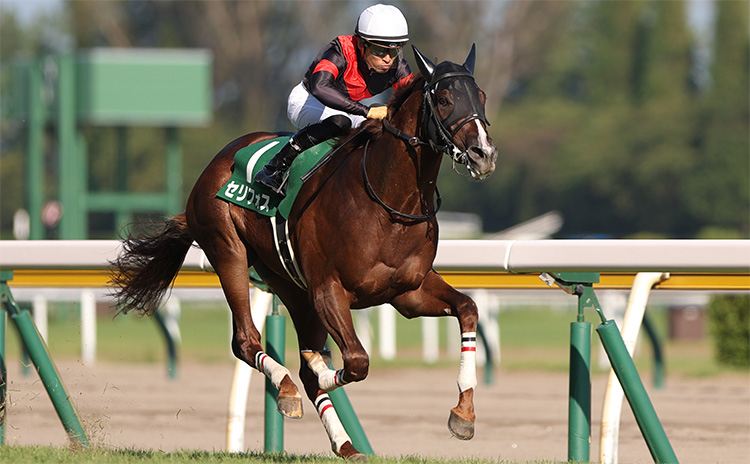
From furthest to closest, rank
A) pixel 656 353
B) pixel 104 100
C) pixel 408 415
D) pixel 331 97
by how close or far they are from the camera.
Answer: pixel 104 100, pixel 656 353, pixel 408 415, pixel 331 97

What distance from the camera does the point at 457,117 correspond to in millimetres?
3906

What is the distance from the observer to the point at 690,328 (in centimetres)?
1678

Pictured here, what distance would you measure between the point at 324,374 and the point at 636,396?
3.66 feet

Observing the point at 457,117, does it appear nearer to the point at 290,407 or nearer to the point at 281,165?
the point at 281,165

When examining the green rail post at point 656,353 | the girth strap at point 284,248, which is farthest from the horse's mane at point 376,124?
the green rail post at point 656,353

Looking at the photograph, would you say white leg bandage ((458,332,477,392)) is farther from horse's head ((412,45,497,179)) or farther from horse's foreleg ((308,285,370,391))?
horse's head ((412,45,497,179))

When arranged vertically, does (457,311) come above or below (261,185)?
below

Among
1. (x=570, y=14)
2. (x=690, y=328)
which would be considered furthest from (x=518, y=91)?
(x=690, y=328)

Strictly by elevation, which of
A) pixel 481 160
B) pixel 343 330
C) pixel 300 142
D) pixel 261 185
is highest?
pixel 300 142

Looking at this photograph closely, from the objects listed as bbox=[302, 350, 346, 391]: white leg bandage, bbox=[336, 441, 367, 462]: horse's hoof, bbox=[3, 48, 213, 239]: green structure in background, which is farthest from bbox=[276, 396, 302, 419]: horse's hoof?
bbox=[3, 48, 213, 239]: green structure in background

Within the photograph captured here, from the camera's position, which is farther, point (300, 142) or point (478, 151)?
point (300, 142)

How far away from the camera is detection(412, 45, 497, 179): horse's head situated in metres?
3.79

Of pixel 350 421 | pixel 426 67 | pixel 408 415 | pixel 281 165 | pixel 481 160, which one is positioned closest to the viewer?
pixel 481 160

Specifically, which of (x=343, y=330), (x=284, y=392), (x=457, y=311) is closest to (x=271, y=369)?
(x=284, y=392)
